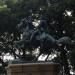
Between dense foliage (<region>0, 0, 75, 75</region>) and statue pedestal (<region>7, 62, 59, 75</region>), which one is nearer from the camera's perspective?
statue pedestal (<region>7, 62, 59, 75</region>)

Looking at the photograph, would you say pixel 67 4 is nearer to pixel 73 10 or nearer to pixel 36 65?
pixel 73 10

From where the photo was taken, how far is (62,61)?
24.8m

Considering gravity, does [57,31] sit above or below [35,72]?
above

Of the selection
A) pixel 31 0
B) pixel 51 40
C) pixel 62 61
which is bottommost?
pixel 62 61

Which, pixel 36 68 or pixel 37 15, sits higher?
pixel 37 15

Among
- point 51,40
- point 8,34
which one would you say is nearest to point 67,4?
point 8,34

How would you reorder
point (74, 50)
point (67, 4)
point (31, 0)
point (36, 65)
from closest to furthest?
1. point (36, 65)
2. point (74, 50)
3. point (67, 4)
4. point (31, 0)

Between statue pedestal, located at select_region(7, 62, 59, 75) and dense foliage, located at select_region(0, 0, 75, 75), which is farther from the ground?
dense foliage, located at select_region(0, 0, 75, 75)

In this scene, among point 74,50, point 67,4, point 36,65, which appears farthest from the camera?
point 67,4

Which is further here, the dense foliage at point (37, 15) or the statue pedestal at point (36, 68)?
the dense foliage at point (37, 15)

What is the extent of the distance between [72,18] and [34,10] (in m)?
3.45

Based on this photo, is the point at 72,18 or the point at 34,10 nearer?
the point at 72,18

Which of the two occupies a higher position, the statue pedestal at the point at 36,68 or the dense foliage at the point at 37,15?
the dense foliage at the point at 37,15

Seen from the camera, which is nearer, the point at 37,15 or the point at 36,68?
the point at 36,68
